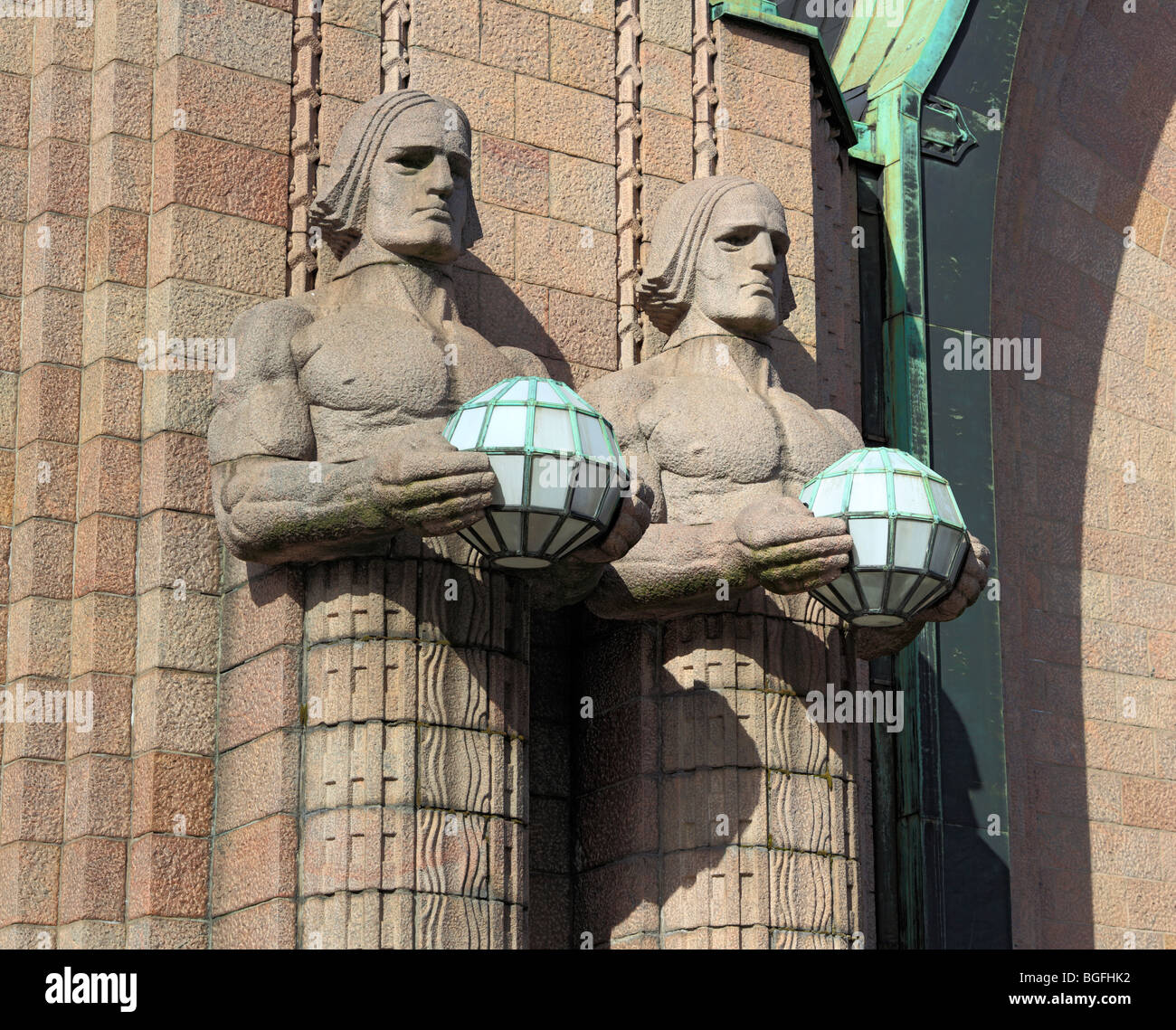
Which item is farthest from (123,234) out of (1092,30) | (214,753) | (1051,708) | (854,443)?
(1092,30)

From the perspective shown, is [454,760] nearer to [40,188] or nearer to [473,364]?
[473,364]

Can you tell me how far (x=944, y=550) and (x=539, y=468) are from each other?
1.80 m

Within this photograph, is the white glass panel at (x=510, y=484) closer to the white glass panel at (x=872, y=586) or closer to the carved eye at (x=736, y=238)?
the white glass panel at (x=872, y=586)

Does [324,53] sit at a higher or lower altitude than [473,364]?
higher

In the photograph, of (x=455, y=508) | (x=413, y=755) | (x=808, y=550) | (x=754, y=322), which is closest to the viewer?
(x=455, y=508)

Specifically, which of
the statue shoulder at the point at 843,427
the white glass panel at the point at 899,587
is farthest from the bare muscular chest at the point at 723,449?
the white glass panel at the point at 899,587

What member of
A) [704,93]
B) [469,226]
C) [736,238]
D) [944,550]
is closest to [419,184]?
[469,226]

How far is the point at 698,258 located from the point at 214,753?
123 inches

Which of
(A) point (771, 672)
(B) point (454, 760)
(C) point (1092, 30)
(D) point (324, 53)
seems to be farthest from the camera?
(C) point (1092, 30)

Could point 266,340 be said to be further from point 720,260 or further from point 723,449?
point 720,260

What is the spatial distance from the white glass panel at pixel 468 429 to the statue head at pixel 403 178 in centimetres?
117

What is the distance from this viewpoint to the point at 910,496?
393 inches

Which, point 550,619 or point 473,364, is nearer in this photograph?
point 473,364

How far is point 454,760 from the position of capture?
385 inches
